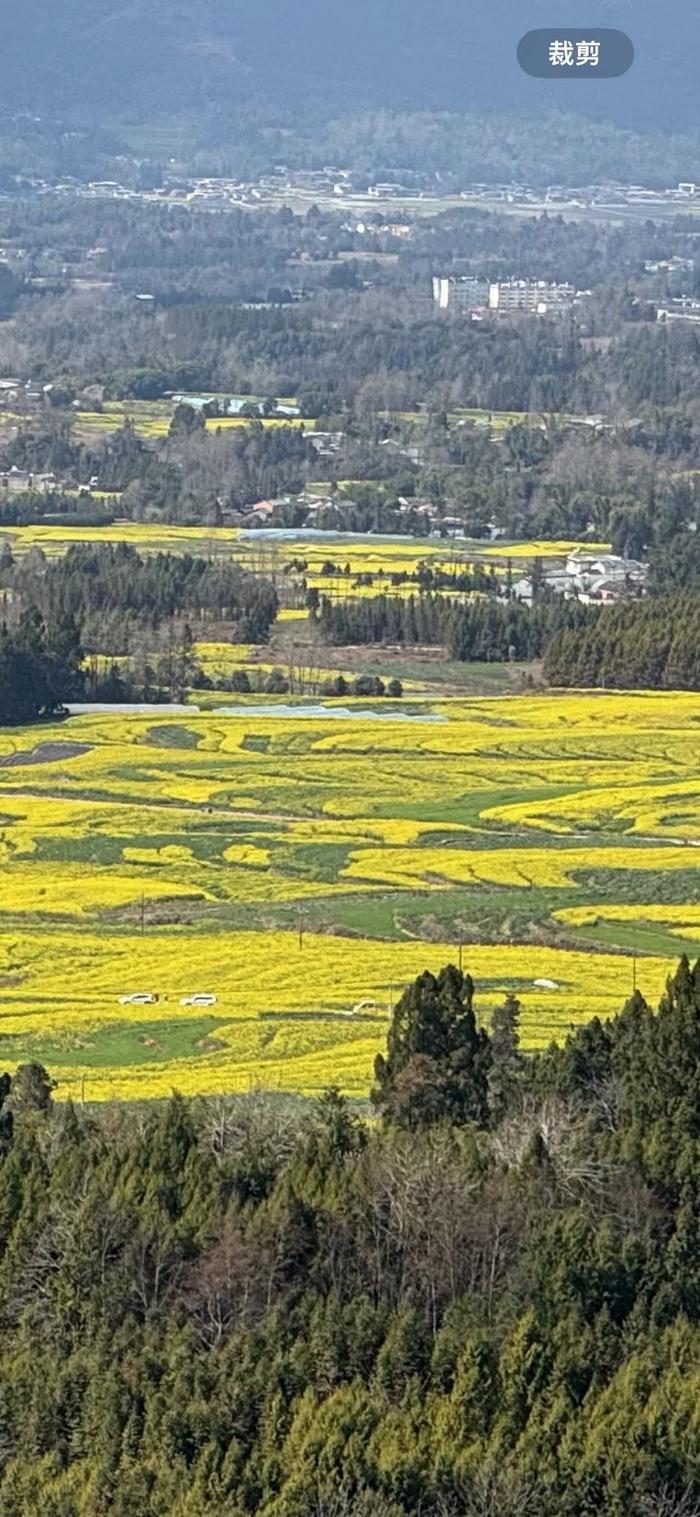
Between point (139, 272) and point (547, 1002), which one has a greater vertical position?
point (139, 272)

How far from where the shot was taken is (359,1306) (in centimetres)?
3042

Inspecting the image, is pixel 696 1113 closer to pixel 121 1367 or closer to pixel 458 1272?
pixel 458 1272

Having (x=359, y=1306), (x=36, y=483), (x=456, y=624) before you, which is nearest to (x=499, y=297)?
(x=36, y=483)

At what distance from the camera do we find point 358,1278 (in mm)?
31375

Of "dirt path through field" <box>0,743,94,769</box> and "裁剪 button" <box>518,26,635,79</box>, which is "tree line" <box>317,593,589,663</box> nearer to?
"dirt path through field" <box>0,743,94,769</box>

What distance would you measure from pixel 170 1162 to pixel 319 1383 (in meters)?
3.79

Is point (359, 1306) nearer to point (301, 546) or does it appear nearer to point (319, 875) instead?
point (319, 875)

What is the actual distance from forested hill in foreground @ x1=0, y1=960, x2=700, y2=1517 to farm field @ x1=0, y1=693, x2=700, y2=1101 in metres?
6.70

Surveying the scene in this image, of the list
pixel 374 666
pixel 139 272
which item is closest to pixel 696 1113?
pixel 374 666

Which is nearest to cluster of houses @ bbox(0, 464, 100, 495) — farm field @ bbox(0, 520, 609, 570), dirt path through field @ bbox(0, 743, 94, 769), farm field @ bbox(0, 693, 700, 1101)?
farm field @ bbox(0, 520, 609, 570)

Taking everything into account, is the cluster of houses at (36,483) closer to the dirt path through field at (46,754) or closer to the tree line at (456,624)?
the tree line at (456,624)

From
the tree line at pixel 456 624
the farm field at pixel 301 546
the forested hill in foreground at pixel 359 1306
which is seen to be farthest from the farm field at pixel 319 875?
the farm field at pixel 301 546

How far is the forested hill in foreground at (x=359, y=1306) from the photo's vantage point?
2833 centimetres

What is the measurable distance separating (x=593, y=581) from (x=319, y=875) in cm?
3839
